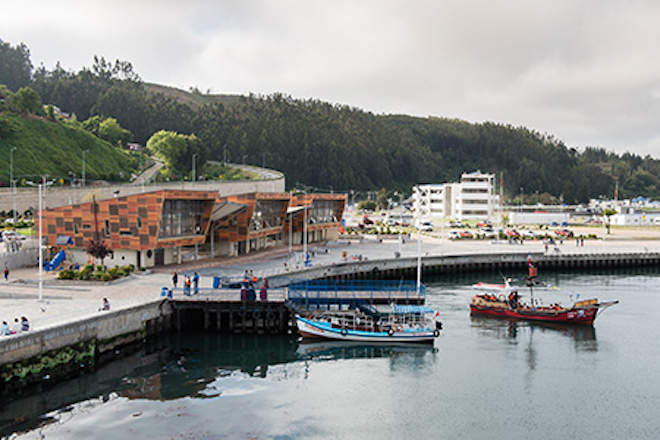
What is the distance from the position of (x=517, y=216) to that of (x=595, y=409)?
146 m

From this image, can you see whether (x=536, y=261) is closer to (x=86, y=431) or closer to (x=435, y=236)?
(x=435, y=236)

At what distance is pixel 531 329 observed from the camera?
54.5 m

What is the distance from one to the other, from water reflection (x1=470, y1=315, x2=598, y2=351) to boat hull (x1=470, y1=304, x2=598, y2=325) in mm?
440

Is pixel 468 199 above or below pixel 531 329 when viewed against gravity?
above

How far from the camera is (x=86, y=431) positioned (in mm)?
30922

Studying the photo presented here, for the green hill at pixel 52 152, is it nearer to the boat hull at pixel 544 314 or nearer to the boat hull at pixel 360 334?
the boat hull at pixel 360 334

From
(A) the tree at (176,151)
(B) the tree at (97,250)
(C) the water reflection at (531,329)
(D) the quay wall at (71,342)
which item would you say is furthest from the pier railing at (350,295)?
(A) the tree at (176,151)

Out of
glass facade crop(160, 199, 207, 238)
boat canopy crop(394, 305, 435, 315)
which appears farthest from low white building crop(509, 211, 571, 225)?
boat canopy crop(394, 305, 435, 315)

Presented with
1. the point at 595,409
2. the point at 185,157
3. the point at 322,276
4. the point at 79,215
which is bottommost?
the point at 595,409

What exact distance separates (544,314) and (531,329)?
10.1 ft

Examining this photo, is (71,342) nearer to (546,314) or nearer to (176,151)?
(546,314)

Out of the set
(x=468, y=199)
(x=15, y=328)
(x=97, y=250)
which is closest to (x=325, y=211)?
(x=97, y=250)

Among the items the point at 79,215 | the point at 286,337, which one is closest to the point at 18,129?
the point at 79,215

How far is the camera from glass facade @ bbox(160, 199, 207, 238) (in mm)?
64000
